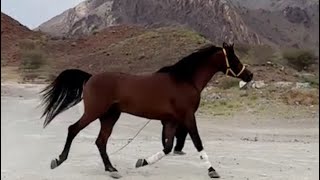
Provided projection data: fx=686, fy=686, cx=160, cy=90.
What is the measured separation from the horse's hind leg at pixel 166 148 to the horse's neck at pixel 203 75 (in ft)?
1.80

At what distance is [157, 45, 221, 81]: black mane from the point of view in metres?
8.05

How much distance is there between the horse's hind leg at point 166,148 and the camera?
8000 millimetres

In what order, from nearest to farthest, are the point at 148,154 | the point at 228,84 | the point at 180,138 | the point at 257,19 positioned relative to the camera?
the point at 257,19 < the point at 180,138 < the point at 148,154 < the point at 228,84

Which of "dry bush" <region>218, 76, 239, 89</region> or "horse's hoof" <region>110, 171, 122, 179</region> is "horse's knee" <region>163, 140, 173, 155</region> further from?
"dry bush" <region>218, 76, 239, 89</region>

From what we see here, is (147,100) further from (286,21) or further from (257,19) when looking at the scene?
(257,19)

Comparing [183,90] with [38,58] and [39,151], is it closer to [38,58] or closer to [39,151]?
[39,151]

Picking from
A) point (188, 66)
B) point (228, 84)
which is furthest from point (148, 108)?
point (228, 84)

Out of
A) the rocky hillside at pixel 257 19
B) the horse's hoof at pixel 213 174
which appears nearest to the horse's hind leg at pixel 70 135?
the horse's hoof at pixel 213 174

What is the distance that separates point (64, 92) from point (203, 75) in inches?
67.1

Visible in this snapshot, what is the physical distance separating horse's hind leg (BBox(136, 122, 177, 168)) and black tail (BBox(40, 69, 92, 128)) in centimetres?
112

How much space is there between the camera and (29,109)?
19.9m

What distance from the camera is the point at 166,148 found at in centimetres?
812

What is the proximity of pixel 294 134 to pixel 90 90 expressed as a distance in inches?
380

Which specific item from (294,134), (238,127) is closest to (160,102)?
(294,134)
